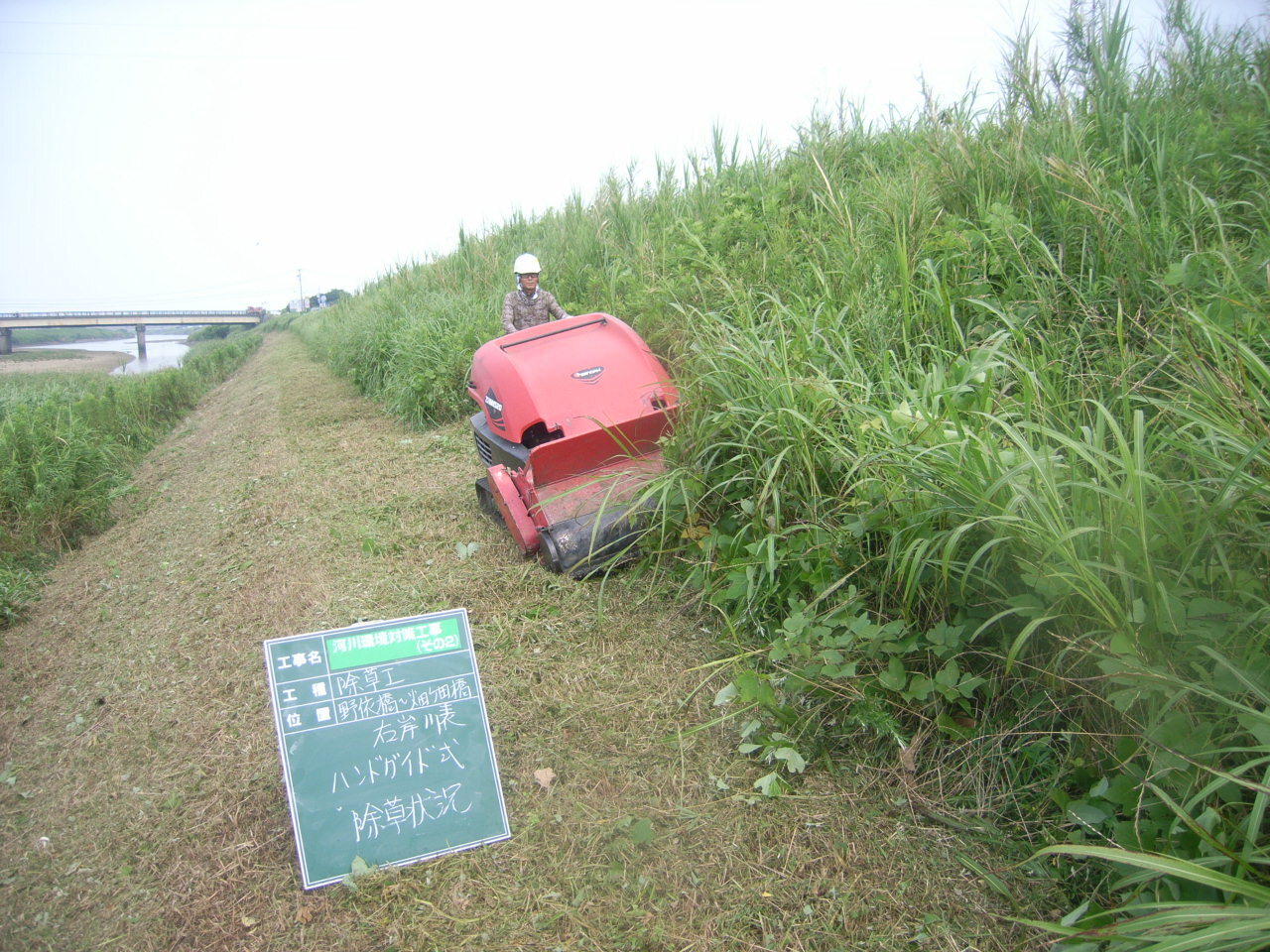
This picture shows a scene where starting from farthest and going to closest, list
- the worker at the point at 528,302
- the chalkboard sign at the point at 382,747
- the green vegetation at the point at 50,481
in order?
the worker at the point at 528,302 → the green vegetation at the point at 50,481 → the chalkboard sign at the point at 382,747

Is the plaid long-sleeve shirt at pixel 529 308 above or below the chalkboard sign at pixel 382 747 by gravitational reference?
above

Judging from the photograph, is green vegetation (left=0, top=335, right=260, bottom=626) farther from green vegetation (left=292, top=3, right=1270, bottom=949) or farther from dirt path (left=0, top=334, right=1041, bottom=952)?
green vegetation (left=292, top=3, right=1270, bottom=949)

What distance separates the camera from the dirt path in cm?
212

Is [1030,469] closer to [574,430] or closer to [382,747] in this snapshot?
[382,747]

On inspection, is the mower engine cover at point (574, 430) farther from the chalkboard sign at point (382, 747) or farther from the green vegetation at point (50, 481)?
the green vegetation at point (50, 481)

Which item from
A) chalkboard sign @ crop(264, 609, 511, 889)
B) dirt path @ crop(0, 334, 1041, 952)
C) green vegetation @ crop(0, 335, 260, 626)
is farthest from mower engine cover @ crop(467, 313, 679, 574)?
green vegetation @ crop(0, 335, 260, 626)

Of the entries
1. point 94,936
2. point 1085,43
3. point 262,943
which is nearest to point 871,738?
point 262,943

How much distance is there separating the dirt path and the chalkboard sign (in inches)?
3.6

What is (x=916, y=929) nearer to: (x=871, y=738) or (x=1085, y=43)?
(x=871, y=738)

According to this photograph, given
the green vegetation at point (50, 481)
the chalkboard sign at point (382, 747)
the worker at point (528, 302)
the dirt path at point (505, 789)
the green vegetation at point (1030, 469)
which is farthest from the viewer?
the worker at point (528, 302)

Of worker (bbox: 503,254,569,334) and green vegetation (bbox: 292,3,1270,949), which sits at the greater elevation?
worker (bbox: 503,254,569,334)

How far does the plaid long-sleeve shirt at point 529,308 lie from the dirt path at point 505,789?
2.14 meters

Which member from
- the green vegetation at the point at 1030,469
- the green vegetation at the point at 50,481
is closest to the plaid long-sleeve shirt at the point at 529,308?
the green vegetation at the point at 1030,469

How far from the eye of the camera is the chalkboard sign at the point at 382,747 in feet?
7.51
